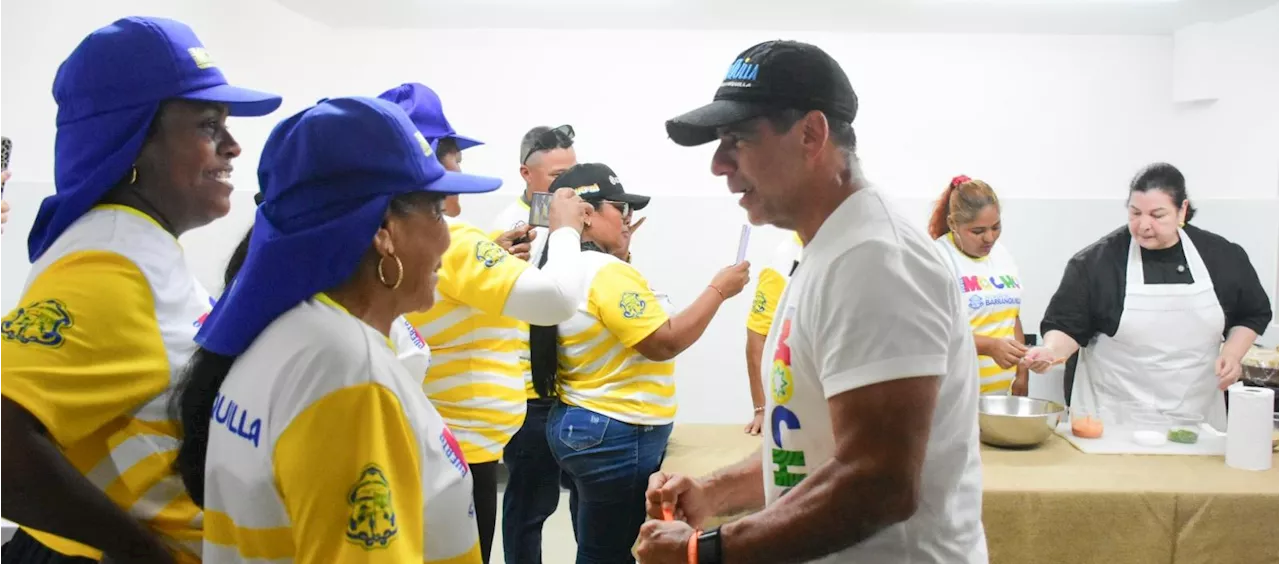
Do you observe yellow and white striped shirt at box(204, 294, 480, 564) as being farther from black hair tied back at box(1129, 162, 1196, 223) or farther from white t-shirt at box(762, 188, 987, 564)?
black hair tied back at box(1129, 162, 1196, 223)

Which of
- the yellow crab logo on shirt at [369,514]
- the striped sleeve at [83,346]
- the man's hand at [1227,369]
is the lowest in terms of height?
the man's hand at [1227,369]

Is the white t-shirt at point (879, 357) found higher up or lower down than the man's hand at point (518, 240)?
lower down

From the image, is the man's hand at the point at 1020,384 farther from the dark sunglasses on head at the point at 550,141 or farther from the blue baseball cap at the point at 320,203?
the blue baseball cap at the point at 320,203

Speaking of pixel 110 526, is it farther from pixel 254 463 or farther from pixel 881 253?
pixel 881 253

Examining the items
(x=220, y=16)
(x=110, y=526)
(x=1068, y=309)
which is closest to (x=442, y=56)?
(x=220, y=16)

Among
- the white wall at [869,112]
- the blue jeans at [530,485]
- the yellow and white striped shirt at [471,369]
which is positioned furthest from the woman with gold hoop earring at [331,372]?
the white wall at [869,112]

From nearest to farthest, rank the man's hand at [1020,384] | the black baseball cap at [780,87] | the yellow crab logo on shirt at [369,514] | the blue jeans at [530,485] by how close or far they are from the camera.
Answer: the yellow crab logo on shirt at [369,514], the black baseball cap at [780,87], the blue jeans at [530,485], the man's hand at [1020,384]

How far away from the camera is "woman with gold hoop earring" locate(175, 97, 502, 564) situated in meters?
0.87

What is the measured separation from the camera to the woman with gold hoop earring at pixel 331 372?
2.84ft

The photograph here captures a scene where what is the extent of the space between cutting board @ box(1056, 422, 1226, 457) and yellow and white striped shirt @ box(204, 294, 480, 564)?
7.51ft

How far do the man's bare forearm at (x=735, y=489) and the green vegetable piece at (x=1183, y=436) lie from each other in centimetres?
184

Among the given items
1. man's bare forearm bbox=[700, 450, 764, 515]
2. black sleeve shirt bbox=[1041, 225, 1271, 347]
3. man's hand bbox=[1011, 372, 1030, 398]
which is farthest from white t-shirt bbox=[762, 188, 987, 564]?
man's hand bbox=[1011, 372, 1030, 398]

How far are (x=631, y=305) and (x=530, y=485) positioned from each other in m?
0.84

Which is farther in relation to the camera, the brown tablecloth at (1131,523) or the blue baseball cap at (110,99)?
the brown tablecloth at (1131,523)
